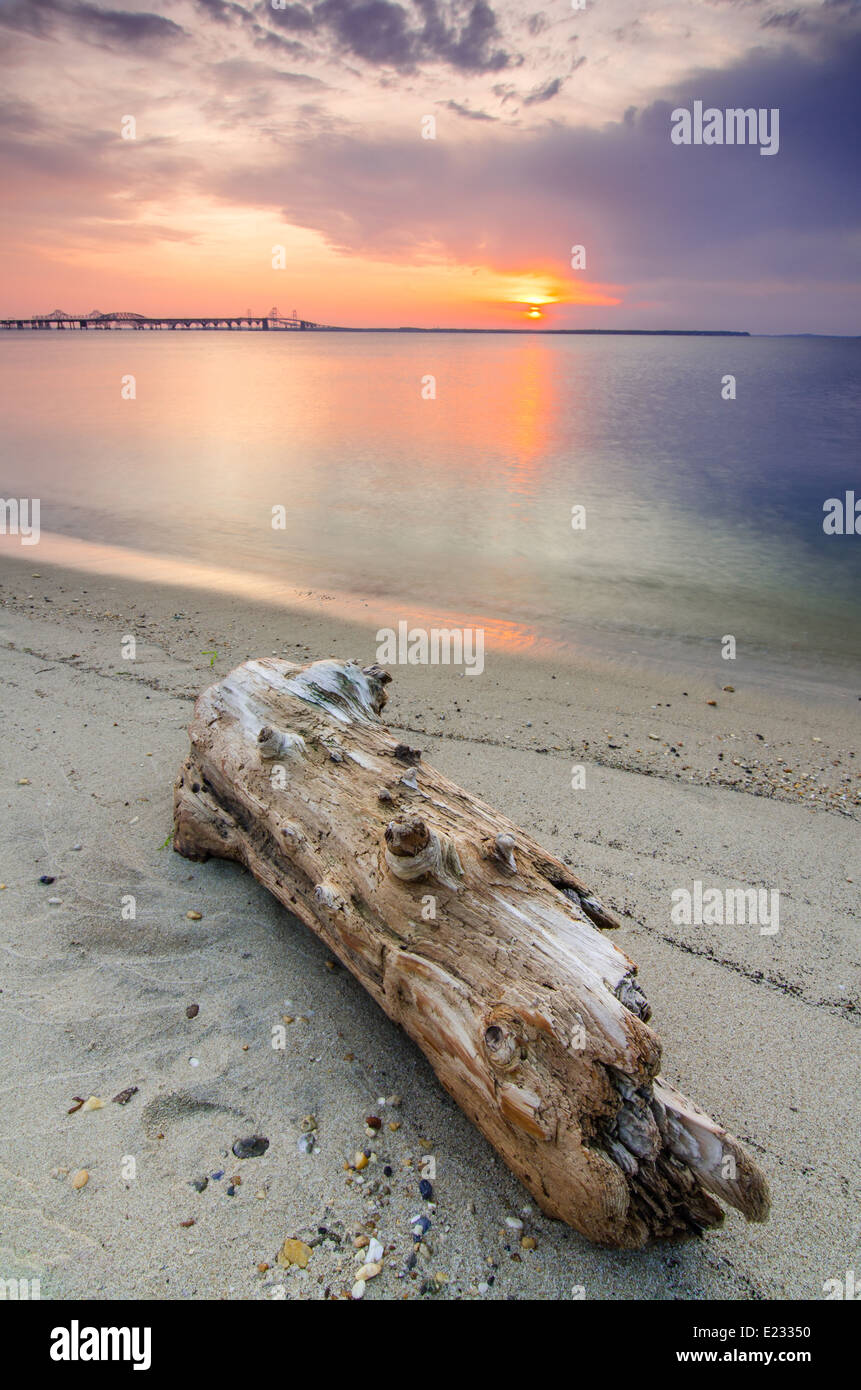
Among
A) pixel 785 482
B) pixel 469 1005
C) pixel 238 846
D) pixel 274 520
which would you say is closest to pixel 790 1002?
pixel 469 1005

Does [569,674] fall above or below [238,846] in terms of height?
above

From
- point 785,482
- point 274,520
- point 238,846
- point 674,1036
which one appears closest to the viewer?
point 674,1036

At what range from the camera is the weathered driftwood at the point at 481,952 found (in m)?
2.62

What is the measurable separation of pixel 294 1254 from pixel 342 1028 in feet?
3.33

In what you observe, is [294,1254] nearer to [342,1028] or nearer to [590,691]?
[342,1028]

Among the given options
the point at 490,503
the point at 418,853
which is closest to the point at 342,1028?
the point at 418,853

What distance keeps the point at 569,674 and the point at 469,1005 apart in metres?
5.93

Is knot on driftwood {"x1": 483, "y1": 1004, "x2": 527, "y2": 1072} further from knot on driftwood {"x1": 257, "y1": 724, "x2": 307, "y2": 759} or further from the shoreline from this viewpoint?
the shoreline

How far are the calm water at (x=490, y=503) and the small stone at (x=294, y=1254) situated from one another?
8088 millimetres

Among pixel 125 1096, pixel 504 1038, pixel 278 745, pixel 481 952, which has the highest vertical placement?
pixel 278 745

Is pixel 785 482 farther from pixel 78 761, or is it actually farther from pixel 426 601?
pixel 78 761

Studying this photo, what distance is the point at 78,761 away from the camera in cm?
589

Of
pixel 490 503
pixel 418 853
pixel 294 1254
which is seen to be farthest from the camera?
pixel 490 503

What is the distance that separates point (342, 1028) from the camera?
142 inches
